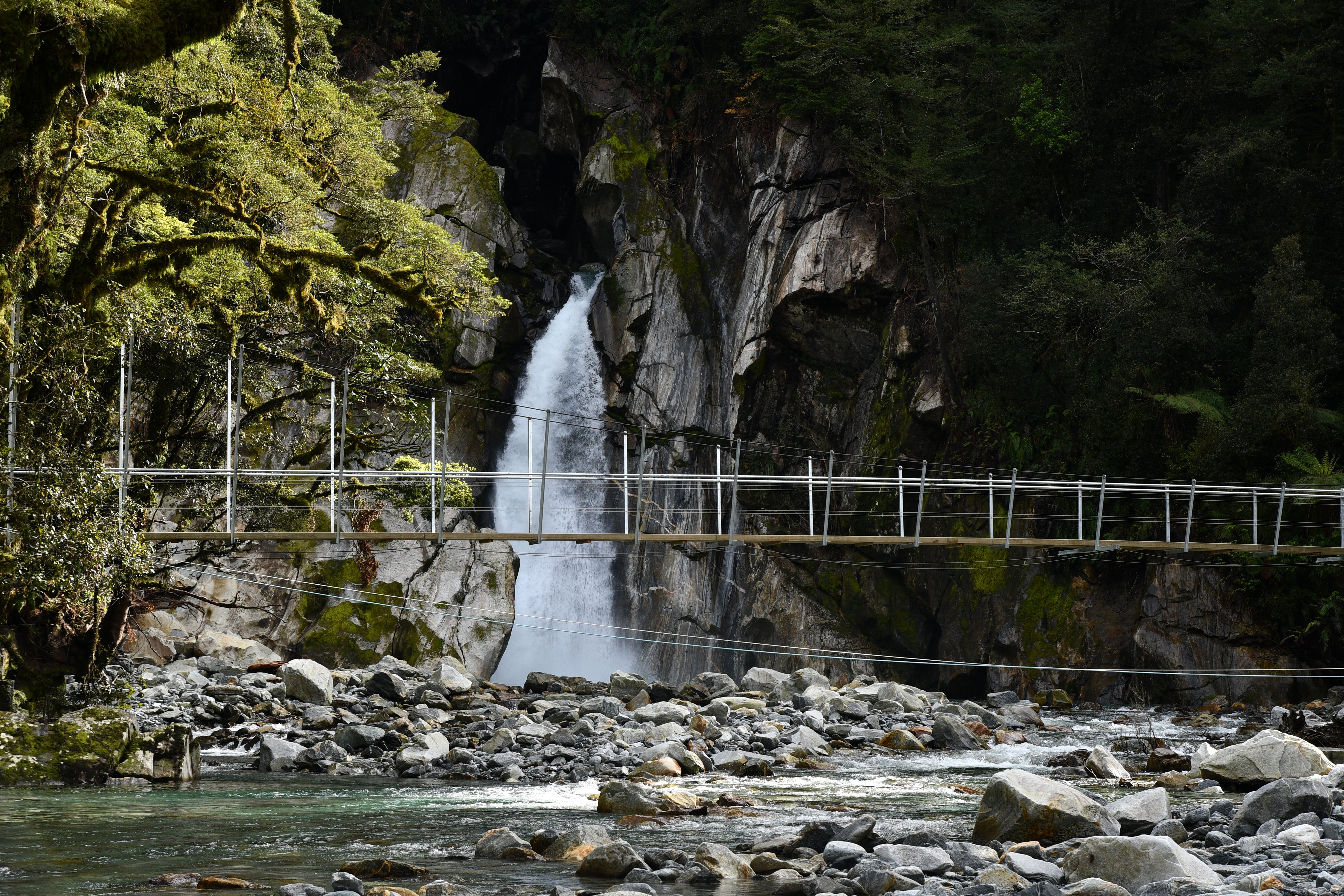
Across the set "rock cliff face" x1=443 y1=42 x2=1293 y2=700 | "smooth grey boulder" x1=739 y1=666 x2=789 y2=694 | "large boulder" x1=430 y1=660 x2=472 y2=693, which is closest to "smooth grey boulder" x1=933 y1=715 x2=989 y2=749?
"smooth grey boulder" x1=739 y1=666 x2=789 y2=694

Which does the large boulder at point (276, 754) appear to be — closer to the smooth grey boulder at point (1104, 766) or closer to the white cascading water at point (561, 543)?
the smooth grey boulder at point (1104, 766)

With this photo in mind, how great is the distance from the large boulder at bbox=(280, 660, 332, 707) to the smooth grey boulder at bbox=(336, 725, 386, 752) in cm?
206

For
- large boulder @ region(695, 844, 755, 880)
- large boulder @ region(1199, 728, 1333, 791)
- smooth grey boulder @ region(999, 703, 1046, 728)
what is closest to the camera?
large boulder @ region(695, 844, 755, 880)

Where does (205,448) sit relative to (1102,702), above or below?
above

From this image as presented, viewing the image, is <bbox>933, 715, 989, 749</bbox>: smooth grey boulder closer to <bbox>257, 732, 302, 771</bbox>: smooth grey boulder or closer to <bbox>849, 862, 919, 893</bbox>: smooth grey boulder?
<bbox>257, 732, 302, 771</bbox>: smooth grey boulder

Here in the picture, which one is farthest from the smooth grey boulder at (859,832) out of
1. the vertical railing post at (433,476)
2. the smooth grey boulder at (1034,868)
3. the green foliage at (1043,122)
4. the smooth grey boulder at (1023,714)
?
the green foliage at (1043,122)

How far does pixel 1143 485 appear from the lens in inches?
578

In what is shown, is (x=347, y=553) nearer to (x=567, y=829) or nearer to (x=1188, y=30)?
(x=567, y=829)

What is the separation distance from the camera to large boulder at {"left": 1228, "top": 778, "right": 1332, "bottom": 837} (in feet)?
23.0

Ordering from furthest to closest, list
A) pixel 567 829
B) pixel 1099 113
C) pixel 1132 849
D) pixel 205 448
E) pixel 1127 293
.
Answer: pixel 1099 113
pixel 1127 293
pixel 205 448
pixel 567 829
pixel 1132 849

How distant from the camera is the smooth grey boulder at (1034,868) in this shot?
5641mm

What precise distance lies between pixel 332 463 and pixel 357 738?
3.01 metres

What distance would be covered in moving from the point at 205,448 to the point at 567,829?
9.30 metres

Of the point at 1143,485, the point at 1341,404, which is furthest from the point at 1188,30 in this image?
the point at 1143,485
